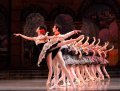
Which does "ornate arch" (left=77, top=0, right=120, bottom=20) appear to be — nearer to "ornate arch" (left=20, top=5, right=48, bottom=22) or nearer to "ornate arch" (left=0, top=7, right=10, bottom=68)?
"ornate arch" (left=20, top=5, right=48, bottom=22)

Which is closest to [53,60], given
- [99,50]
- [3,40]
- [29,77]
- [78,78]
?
[78,78]

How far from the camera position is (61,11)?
96.9 feet

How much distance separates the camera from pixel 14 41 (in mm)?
29109

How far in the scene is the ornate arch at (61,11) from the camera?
29.5 m

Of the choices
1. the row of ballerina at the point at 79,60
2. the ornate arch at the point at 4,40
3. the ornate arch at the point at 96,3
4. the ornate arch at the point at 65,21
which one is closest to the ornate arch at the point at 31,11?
the ornate arch at the point at 65,21

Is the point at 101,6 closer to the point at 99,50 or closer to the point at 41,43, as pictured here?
the point at 99,50

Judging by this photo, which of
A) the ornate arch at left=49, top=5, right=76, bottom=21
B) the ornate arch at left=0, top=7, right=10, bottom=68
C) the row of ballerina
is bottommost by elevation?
the row of ballerina

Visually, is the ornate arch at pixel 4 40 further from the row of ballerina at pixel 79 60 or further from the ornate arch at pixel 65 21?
the row of ballerina at pixel 79 60

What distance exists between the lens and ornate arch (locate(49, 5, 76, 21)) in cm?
2955

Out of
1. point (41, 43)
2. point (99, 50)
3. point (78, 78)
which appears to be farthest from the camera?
point (99, 50)

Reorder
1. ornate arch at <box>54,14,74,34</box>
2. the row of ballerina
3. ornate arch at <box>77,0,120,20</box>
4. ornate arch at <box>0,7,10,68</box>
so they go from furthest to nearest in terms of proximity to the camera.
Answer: ornate arch at <box>54,14,74,34</box>
ornate arch at <box>77,0,120,20</box>
ornate arch at <box>0,7,10,68</box>
the row of ballerina

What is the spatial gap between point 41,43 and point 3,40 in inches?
594

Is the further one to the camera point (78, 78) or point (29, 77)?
point (29, 77)

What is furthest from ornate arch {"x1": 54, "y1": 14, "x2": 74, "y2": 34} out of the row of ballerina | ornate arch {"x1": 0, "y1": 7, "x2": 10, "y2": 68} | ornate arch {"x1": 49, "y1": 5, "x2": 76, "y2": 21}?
the row of ballerina
